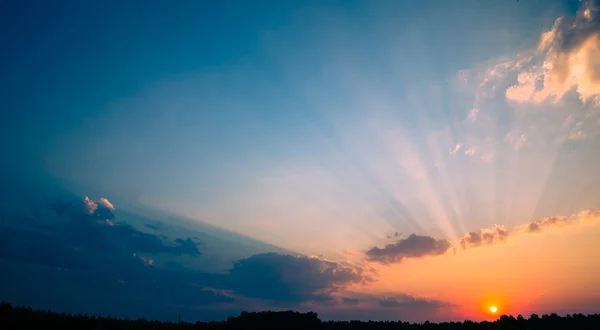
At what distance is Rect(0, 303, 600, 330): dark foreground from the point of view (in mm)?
39562

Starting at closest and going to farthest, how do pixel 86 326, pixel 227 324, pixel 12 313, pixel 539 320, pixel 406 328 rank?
pixel 12 313, pixel 86 326, pixel 539 320, pixel 227 324, pixel 406 328

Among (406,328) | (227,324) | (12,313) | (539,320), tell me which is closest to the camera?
(12,313)

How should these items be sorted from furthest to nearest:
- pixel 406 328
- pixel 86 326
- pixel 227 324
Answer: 1. pixel 406 328
2. pixel 227 324
3. pixel 86 326

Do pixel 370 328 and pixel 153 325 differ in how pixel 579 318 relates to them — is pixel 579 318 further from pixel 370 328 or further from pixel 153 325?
pixel 153 325

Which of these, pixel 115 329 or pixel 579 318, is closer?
pixel 115 329

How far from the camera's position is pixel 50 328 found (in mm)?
39719

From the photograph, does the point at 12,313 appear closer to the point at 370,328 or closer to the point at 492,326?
the point at 370,328

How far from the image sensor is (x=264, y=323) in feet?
178

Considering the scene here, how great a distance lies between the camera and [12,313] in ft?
127

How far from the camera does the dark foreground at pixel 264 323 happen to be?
39.6 m

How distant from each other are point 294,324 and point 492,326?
2949cm

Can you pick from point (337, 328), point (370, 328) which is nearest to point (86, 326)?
point (337, 328)

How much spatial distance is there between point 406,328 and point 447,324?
7.11 meters

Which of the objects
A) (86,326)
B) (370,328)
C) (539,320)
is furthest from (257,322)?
(539,320)
